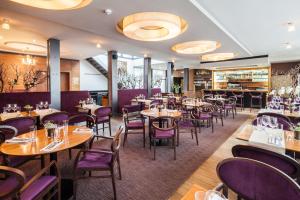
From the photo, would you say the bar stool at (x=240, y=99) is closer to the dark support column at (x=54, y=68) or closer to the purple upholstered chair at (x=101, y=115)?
the purple upholstered chair at (x=101, y=115)

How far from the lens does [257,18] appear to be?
165 inches

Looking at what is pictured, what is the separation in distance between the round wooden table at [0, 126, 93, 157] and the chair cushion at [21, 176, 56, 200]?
285 mm

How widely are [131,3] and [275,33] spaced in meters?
4.86

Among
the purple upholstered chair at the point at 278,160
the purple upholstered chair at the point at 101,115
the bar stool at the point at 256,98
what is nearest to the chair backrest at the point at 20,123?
the purple upholstered chair at the point at 101,115

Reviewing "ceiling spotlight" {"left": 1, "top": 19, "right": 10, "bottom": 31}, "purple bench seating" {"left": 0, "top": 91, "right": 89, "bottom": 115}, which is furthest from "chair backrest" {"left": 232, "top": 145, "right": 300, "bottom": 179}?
"purple bench seating" {"left": 0, "top": 91, "right": 89, "bottom": 115}

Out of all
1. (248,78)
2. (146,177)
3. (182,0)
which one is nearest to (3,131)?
(146,177)

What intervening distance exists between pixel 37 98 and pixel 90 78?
251 inches

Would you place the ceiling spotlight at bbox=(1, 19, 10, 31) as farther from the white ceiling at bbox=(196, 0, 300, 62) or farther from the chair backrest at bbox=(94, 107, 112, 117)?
the white ceiling at bbox=(196, 0, 300, 62)

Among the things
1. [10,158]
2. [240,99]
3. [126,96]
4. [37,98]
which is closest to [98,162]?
[10,158]

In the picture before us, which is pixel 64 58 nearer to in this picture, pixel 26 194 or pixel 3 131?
pixel 3 131

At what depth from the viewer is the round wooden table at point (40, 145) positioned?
1.90 m

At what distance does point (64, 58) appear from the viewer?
1046cm

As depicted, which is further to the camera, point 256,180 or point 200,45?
point 200,45

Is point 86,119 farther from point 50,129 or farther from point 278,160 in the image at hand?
point 278,160
